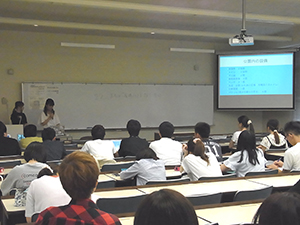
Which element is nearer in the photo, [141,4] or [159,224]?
[159,224]

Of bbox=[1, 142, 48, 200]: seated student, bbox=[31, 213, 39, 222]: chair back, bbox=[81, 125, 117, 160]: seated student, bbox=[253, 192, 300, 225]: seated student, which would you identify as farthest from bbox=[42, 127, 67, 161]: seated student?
bbox=[253, 192, 300, 225]: seated student

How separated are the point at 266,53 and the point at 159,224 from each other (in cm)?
937

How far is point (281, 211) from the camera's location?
3.59 ft

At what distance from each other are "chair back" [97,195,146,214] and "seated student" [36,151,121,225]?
772 millimetres

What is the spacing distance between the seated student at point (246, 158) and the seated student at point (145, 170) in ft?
2.64

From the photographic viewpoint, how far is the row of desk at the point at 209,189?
232 cm

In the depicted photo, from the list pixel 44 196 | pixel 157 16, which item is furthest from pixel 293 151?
pixel 157 16

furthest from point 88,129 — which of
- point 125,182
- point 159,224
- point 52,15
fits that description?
point 159,224

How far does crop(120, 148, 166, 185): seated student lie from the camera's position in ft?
11.4

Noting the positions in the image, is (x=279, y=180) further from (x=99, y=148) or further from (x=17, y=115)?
(x=17, y=115)

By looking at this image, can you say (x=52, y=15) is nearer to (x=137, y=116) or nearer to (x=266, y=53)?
(x=137, y=116)

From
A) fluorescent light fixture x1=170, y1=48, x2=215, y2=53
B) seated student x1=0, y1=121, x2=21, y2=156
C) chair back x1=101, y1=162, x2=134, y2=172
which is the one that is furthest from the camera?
fluorescent light fixture x1=170, y1=48, x2=215, y2=53

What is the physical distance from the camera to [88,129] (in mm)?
9094

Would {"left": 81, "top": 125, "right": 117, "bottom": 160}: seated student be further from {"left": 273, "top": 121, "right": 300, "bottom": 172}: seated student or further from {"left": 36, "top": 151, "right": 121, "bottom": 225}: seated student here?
{"left": 36, "top": 151, "right": 121, "bottom": 225}: seated student
